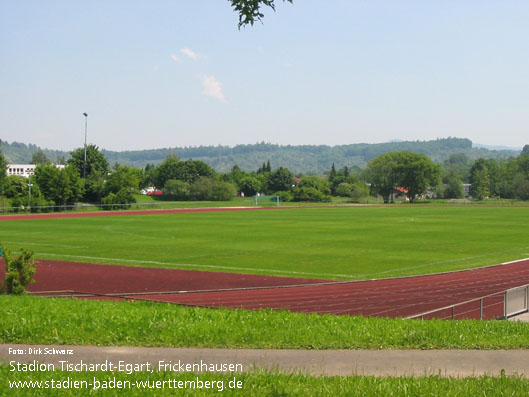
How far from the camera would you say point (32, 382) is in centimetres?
720

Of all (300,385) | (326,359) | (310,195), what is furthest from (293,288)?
(310,195)

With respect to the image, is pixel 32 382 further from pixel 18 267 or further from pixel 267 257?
pixel 267 257

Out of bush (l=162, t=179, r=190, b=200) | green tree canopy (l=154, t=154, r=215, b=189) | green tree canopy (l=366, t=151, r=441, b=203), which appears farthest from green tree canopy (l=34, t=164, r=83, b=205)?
green tree canopy (l=366, t=151, r=441, b=203)

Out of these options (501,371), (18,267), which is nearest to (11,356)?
(501,371)

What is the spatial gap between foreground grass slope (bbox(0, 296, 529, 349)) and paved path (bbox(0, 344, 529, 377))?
307 millimetres

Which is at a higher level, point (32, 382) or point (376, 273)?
point (32, 382)

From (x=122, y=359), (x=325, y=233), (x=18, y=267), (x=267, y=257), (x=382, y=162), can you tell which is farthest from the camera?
(x=382, y=162)

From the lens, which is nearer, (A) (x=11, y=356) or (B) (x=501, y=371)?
(B) (x=501, y=371)

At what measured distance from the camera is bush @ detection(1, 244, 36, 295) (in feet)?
62.8

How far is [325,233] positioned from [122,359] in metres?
45.5

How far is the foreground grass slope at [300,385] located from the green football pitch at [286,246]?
66.9ft

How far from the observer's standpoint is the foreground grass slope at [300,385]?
700 cm

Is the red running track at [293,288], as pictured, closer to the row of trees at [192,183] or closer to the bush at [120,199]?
the row of trees at [192,183]

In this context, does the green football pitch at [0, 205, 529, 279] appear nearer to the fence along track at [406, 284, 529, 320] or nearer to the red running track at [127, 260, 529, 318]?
the red running track at [127, 260, 529, 318]
